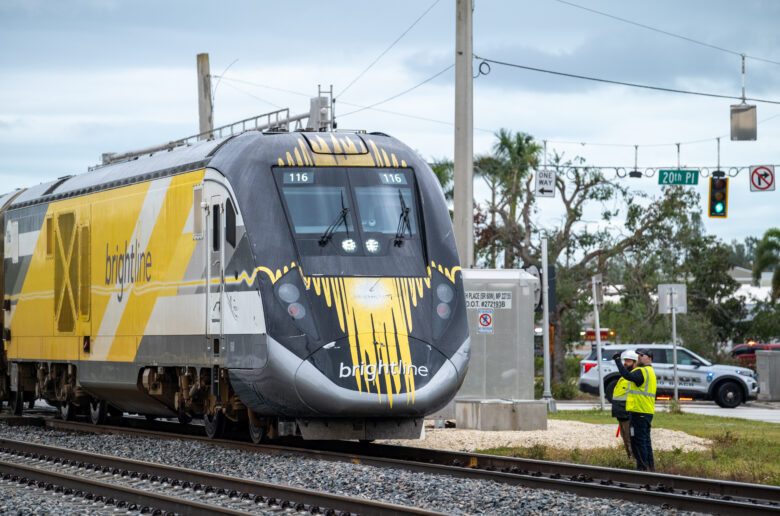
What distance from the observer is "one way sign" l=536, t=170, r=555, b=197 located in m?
35.2

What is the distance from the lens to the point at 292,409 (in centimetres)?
1468

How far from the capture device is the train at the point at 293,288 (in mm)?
14617

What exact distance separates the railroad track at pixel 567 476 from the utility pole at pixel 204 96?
15.8 metres

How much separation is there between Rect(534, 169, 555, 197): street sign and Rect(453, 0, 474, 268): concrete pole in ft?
40.8

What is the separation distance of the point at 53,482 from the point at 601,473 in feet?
18.9

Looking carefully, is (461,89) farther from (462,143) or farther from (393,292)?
(393,292)

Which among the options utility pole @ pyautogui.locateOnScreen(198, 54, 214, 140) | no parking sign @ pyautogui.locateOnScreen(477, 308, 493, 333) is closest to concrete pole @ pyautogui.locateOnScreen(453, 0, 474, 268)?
no parking sign @ pyautogui.locateOnScreen(477, 308, 493, 333)

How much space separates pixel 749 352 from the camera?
198 feet

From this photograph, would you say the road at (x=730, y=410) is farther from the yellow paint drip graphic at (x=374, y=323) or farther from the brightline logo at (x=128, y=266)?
the yellow paint drip graphic at (x=374, y=323)

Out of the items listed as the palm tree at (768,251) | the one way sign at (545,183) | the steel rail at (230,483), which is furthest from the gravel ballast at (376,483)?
the palm tree at (768,251)

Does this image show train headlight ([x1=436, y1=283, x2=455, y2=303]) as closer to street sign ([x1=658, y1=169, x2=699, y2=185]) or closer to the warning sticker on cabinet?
the warning sticker on cabinet

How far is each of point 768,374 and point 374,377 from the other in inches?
943

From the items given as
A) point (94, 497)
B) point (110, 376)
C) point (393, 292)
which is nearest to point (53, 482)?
point (94, 497)

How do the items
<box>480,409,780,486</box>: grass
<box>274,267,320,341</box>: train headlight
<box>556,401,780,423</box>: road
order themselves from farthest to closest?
<box>556,401,780,423</box>: road
<box>480,409,780,486</box>: grass
<box>274,267,320,341</box>: train headlight
